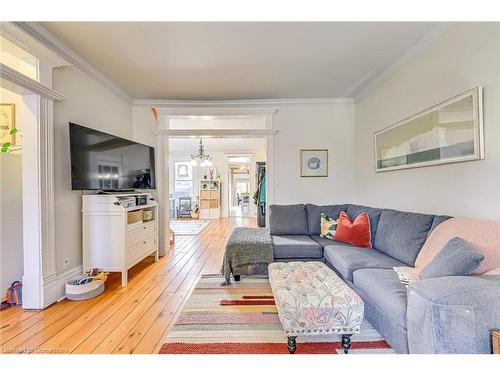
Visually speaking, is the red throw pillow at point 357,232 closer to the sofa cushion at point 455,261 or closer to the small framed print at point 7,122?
the sofa cushion at point 455,261

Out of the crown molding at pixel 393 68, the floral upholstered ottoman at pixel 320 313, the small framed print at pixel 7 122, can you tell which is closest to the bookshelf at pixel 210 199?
the crown molding at pixel 393 68

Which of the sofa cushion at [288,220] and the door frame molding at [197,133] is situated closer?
the sofa cushion at [288,220]

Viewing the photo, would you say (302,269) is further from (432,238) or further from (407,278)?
(432,238)

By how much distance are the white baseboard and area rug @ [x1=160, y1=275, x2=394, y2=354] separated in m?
1.30

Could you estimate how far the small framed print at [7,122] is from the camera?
2275 millimetres

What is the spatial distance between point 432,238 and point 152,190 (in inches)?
141

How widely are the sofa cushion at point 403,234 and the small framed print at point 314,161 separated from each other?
1423mm

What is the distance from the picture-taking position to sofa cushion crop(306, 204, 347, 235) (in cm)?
314

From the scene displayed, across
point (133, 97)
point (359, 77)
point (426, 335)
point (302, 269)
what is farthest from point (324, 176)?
point (133, 97)

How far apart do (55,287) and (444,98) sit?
157 inches

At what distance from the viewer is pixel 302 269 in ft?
6.23

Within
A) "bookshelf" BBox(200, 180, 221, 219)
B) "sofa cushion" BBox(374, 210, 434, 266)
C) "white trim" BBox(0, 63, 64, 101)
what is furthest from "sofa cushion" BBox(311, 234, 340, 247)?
"bookshelf" BBox(200, 180, 221, 219)

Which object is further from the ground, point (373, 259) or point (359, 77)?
point (359, 77)

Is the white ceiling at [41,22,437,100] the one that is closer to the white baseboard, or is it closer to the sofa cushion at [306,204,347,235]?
the sofa cushion at [306,204,347,235]
